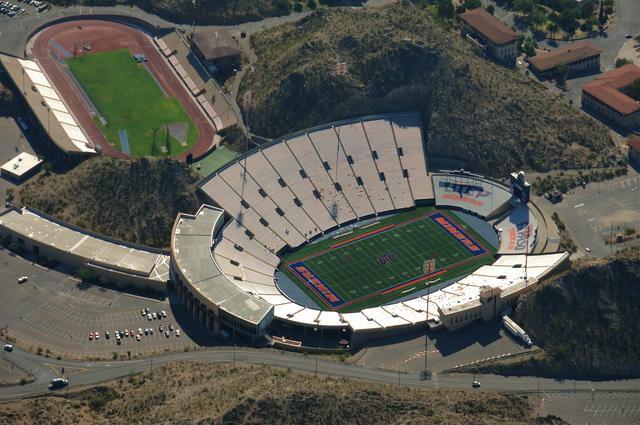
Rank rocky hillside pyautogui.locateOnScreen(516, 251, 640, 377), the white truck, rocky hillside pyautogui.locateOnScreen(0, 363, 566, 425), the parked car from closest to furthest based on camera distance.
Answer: rocky hillside pyautogui.locateOnScreen(0, 363, 566, 425)
the parked car
rocky hillside pyautogui.locateOnScreen(516, 251, 640, 377)
the white truck

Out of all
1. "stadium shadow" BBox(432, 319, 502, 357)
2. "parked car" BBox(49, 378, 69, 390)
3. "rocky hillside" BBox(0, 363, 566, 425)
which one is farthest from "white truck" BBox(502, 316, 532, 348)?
"parked car" BBox(49, 378, 69, 390)

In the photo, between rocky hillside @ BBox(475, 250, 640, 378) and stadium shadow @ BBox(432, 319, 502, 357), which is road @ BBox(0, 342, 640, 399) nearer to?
rocky hillside @ BBox(475, 250, 640, 378)

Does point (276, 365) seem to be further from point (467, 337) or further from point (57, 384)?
point (57, 384)

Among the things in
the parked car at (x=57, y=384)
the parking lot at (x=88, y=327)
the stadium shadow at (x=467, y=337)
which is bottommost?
the stadium shadow at (x=467, y=337)

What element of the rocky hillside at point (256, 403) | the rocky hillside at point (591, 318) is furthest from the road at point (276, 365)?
the rocky hillside at point (591, 318)

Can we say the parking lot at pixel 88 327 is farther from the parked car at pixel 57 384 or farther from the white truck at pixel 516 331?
the white truck at pixel 516 331

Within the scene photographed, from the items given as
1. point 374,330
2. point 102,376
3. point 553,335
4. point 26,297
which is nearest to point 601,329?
point 553,335

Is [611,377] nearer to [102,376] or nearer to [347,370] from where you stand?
[347,370]
